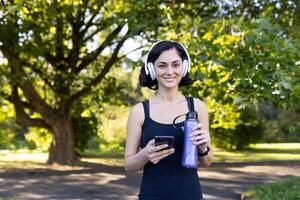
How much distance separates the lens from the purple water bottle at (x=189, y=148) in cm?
223

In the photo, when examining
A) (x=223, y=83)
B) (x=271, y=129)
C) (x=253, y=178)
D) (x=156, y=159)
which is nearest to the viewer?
(x=156, y=159)

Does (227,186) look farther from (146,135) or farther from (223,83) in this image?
(146,135)

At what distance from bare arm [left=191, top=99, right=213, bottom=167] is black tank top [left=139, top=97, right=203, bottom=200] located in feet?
0.34

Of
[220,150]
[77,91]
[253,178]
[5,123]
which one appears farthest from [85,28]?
[220,150]

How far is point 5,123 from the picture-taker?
22.3 m

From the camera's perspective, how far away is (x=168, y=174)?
2.35 meters

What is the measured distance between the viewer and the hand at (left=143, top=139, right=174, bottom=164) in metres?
2.19

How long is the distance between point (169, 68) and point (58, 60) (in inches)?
544

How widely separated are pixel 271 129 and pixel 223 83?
25920mm

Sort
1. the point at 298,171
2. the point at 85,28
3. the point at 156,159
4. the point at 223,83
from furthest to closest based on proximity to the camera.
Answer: the point at 85,28, the point at 298,171, the point at 223,83, the point at 156,159

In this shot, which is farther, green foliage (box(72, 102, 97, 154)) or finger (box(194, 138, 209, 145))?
green foliage (box(72, 102, 97, 154))

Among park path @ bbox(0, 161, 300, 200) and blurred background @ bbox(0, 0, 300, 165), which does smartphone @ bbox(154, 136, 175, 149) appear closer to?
blurred background @ bbox(0, 0, 300, 165)

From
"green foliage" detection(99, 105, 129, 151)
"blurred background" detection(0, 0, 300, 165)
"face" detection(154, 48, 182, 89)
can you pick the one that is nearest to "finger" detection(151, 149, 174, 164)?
"face" detection(154, 48, 182, 89)

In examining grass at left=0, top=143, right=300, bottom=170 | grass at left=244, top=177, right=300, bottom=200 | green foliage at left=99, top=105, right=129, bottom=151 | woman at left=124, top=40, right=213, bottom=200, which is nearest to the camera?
woman at left=124, top=40, right=213, bottom=200
